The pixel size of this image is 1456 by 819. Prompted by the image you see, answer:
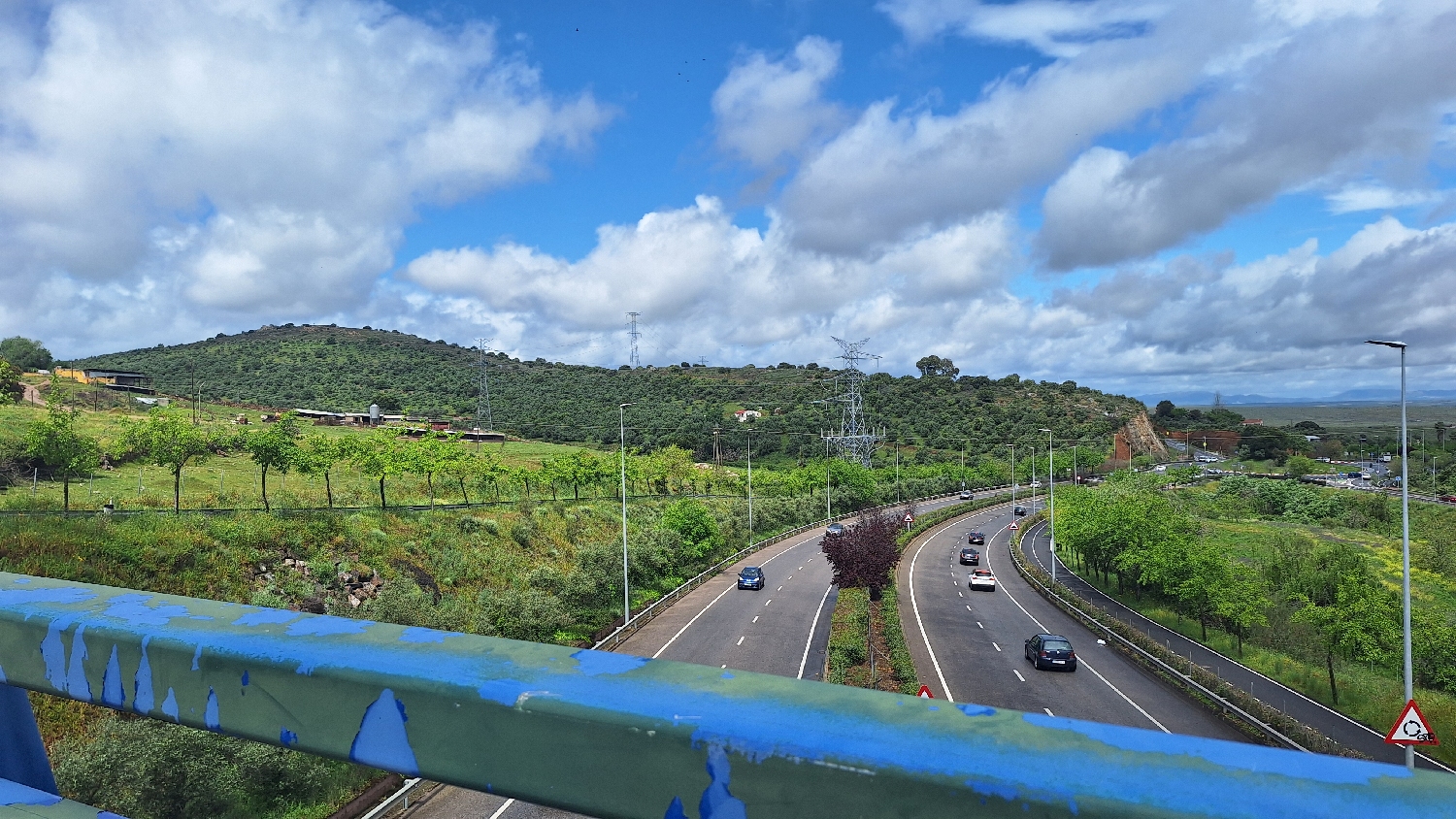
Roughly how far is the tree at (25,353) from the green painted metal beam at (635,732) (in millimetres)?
121073

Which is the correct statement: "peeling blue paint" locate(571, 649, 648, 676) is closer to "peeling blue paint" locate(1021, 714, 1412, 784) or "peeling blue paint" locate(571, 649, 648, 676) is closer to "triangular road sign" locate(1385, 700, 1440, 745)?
"peeling blue paint" locate(1021, 714, 1412, 784)

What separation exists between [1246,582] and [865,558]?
503 inches

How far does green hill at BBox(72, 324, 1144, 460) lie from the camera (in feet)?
344

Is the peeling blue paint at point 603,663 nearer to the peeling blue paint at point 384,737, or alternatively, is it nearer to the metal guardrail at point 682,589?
the peeling blue paint at point 384,737

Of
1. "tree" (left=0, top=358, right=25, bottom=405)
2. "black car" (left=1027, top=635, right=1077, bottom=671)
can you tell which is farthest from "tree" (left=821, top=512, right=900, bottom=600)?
"tree" (left=0, top=358, right=25, bottom=405)

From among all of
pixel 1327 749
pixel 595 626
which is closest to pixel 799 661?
pixel 595 626

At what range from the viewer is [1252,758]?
1042 millimetres

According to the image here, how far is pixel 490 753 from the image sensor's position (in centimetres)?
137

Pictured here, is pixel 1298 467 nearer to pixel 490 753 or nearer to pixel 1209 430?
pixel 1209 430

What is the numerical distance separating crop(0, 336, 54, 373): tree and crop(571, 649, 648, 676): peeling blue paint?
400 feet

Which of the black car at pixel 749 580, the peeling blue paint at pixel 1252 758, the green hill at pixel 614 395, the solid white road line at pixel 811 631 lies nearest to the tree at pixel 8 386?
the green hill at pixel 614 395

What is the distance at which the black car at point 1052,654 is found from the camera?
2394cm

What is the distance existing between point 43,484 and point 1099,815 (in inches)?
1757

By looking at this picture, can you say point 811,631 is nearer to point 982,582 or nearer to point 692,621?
point 692,621
